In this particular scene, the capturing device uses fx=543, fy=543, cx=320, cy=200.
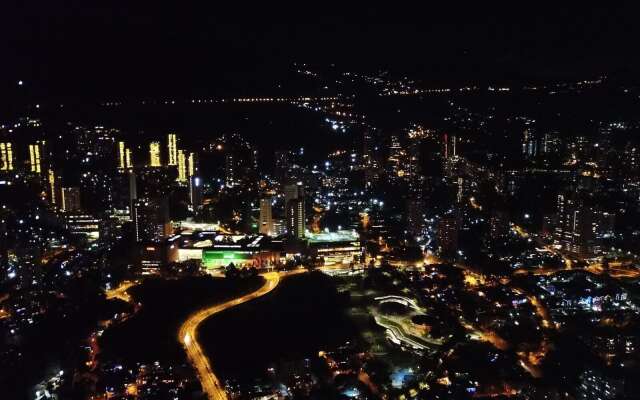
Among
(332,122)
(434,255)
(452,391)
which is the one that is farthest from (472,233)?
(332,122)

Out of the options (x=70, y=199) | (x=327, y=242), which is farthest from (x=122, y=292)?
(x=70, y=199)

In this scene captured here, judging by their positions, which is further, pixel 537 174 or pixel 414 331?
pixel 537 174

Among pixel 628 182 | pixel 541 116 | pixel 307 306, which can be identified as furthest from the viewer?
pixel 541 116

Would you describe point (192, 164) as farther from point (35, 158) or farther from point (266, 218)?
point (266, 218)

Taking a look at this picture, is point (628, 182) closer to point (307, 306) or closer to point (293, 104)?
point (307, 306)

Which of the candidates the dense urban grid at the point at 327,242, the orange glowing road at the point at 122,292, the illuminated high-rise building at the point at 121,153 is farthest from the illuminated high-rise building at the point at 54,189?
the orange glowing road at the point at 122,292

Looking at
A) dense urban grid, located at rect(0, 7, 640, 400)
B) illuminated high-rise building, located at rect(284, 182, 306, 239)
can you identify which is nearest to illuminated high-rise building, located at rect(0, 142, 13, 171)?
dense urban grid, located at rect(0, 7, 640, 400)

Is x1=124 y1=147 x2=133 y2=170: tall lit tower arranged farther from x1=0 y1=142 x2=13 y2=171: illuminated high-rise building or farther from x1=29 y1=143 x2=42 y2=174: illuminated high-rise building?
x1=0 y1=142 x2=13 y2=171: illuminated high-rise building
